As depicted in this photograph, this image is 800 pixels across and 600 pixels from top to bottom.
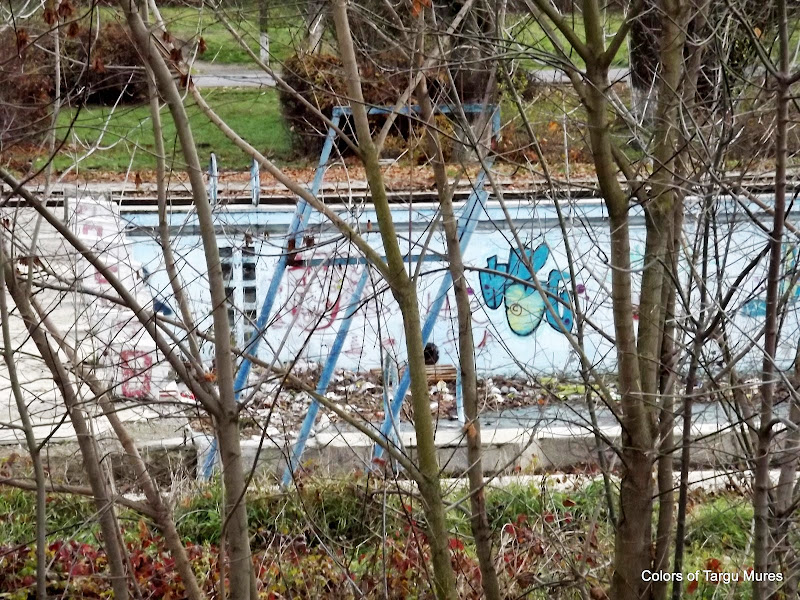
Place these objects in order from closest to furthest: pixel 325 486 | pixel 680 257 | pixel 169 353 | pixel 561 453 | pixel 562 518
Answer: pixel 169 353
pixel 680 257
pixel 562 518
pixel 325 486
pixel 561 453

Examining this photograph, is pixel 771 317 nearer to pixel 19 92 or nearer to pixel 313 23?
pixel 313 23

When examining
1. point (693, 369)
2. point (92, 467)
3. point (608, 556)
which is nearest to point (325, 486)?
point (608, 556)

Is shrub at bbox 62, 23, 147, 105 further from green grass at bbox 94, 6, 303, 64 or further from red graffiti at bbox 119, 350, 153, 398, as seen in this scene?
red graffiti at bbox 119, 350, 153, 398

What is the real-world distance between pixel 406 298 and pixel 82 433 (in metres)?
1.33

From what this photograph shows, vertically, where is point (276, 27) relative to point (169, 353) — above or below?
above

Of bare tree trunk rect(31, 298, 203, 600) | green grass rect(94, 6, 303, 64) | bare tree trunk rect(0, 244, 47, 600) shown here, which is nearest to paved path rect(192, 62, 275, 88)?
green grass rect(94, 6, 303, 64)

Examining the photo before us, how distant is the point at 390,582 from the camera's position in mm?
4777

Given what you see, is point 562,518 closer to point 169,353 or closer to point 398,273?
point 398,273

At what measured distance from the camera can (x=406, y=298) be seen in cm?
336

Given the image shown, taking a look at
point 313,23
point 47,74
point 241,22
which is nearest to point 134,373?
point 241,22

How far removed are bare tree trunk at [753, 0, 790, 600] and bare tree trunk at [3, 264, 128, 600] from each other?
97.0 inches

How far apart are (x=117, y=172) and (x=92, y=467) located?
1677 cm

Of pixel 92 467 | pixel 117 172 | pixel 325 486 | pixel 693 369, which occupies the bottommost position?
pixel 325 486

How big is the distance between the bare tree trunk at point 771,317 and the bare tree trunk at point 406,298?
1.24 metres
